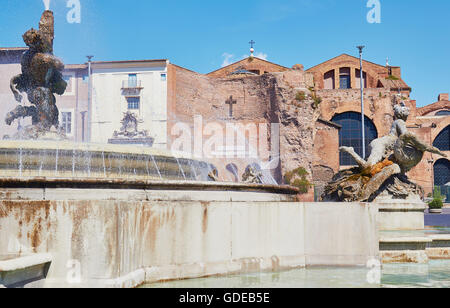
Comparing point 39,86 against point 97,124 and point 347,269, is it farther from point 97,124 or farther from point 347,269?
point 97,124

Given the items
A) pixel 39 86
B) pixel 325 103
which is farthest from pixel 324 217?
pixel 325 103

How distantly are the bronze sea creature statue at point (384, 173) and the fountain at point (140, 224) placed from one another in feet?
2.45

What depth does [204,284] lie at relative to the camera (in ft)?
14.7

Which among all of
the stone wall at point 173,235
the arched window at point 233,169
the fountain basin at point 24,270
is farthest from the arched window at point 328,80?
the fountain basin at point 24,270

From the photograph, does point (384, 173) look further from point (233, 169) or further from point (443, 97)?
point (443, 97)

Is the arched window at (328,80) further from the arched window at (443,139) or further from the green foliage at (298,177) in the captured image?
the green foliage at (298,177)

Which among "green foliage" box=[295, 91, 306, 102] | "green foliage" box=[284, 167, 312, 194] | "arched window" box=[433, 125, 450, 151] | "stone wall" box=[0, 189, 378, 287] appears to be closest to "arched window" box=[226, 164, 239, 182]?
"green foliage" box=[284, 167, 312, 194]

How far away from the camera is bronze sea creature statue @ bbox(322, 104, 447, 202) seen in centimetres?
712

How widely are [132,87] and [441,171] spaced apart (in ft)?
91.0

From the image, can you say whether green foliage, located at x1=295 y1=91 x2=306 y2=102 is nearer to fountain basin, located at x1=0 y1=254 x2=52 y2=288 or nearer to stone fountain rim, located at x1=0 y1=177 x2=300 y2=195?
stone fountain rim, located at x1=0 y1=177 x2=300 y2=195

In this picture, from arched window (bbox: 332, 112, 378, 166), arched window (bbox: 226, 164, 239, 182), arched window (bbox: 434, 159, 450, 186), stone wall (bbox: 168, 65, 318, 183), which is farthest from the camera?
arched window (bbox: 434, 159, 450, 186)

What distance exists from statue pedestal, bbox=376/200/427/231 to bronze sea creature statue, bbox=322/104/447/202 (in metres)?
0.10

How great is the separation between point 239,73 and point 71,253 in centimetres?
4529

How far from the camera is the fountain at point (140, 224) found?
3.83 meters
